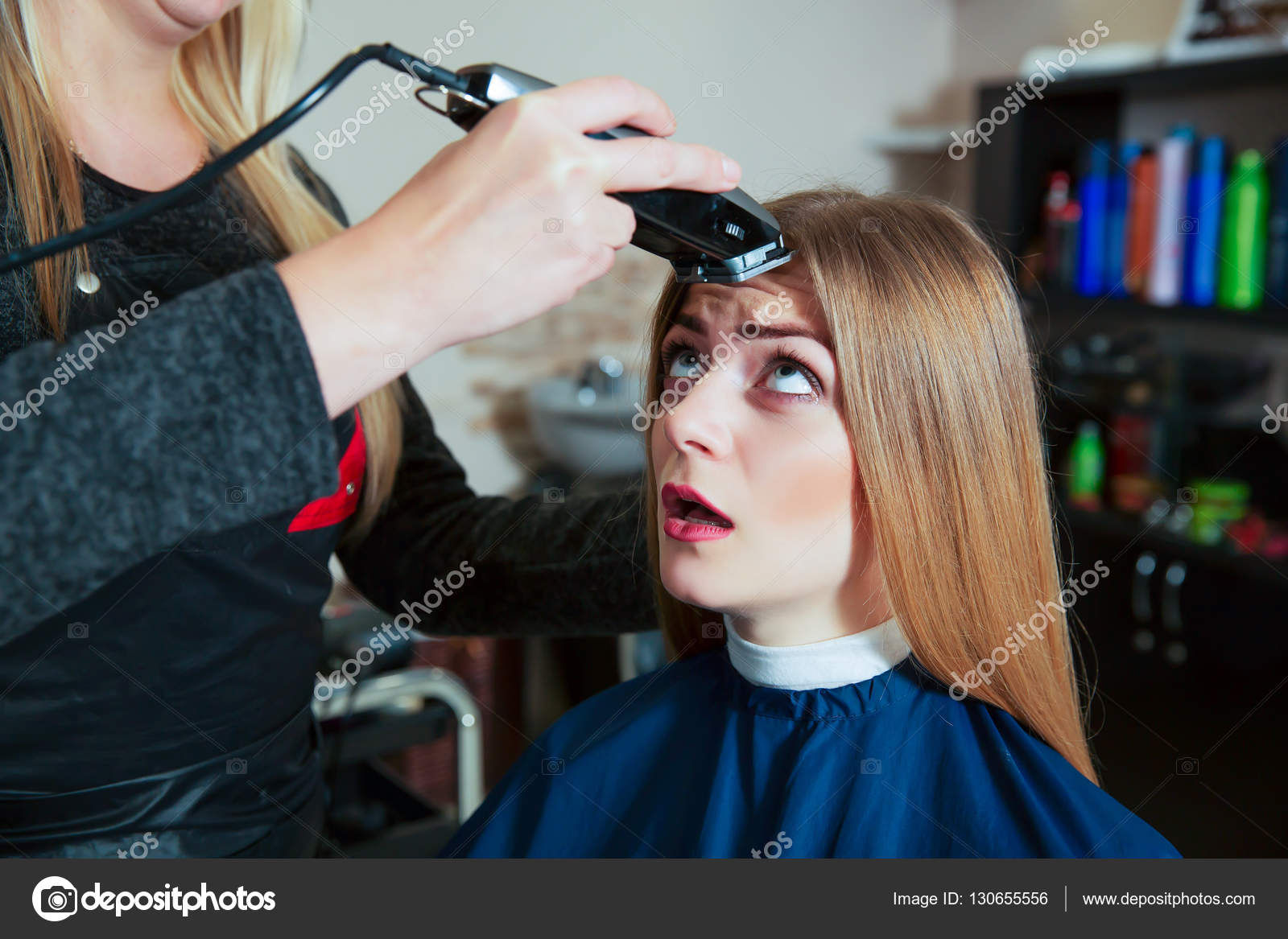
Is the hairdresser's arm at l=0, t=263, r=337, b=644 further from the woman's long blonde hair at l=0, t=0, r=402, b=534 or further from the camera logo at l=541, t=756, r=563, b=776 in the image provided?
the camera logo at l=541, t=756, r=563, b=776

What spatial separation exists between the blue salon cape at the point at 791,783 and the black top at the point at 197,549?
0.42 feet

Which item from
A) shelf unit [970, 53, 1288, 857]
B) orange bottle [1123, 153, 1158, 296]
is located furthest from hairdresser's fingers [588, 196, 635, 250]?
orange bottle [1123, 153, 1158, 296]

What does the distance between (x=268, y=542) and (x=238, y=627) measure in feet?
0.27

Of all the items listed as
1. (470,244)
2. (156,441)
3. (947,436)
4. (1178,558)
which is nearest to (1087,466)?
(1178,558)

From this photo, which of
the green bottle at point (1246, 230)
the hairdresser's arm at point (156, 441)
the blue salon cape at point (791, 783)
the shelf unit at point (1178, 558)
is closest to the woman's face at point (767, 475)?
the blue salon cape at point (791, 783)

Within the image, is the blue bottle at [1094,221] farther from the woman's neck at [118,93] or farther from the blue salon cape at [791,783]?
the woman's neck at [118,93]

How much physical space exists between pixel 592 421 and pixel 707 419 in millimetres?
1474

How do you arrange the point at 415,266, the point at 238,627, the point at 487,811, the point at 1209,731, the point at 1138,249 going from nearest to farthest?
1. the point at 415,266
2. the point at 238,627
3. the point at 487,811
4. the point at 1209,731
5. the point at 1138,249

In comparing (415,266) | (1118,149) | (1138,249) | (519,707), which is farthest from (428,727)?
(1118,149)

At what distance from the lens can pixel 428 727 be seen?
182cm

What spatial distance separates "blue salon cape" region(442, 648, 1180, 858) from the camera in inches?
34.3

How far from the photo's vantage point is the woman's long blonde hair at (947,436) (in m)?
0.93

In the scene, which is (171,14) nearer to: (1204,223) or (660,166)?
(660,166)

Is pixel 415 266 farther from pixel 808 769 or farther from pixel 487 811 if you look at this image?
pixel 487 811
